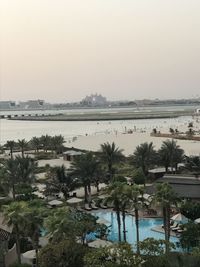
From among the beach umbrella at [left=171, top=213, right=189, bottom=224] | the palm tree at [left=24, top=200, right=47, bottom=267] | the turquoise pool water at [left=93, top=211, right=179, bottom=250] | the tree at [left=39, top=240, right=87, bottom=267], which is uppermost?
the palm tree at [left=24, top=200, right=47, bottom=267]

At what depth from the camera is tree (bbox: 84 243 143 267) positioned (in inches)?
651

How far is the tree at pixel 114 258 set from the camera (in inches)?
651

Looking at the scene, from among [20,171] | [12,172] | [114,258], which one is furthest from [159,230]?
[12,172]

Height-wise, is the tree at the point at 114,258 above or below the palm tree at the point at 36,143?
above

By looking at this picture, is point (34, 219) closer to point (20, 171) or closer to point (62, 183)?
point (62, 183)

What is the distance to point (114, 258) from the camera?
16.8m

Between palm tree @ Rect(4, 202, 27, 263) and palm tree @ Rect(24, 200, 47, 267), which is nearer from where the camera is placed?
palm tree @ Rect(4, 202, 27, 263)

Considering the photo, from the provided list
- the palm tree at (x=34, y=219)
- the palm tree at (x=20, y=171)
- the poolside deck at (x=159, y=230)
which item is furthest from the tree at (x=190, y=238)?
the palm tree at (x=20, y=171)

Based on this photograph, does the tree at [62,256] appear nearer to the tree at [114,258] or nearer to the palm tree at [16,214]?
the tree at [114,258]

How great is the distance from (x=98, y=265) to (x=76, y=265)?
1.85 m

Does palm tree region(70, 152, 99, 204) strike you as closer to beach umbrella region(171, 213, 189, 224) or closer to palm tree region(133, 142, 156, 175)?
palm tree region(133, 142, 156, 175)

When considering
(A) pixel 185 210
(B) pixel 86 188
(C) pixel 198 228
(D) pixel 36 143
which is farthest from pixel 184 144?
(C) pixel 198 228

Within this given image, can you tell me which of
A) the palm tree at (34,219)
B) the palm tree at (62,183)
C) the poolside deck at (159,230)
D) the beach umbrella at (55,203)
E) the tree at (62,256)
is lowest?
the poolside deck at (159,230)

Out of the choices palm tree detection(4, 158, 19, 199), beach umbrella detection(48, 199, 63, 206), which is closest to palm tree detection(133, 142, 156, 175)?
beach umbrella detection(48, 199, 63, 206)
